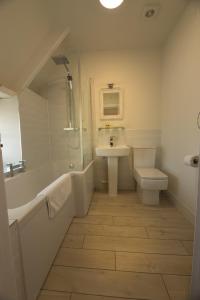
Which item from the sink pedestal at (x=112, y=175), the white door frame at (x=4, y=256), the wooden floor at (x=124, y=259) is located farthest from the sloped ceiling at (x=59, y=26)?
the wooden floor at (x=124, y=259)

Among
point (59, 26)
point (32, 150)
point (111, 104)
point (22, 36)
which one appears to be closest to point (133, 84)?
point (111, 104)

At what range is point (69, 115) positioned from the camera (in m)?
2.67

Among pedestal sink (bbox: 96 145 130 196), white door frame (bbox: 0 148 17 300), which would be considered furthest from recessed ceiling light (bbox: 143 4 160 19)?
white door frame (bbox: 0 148 17 300)

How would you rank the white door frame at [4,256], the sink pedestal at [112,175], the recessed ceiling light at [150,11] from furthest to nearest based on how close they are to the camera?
the sink pedestal at [112,175] → the recessed ceiling light at [150,11] → the white door frame at [4,256]

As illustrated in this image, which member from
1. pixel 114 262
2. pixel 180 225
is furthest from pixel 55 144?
pixel 180 225

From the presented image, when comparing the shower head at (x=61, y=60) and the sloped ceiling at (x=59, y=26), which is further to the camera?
the shower head at (x=61, y=60)

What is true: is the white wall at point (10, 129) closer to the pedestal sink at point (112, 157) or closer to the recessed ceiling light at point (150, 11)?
the pedestal sink at point (112, 157)

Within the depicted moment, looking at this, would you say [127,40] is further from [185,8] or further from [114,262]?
[114,262]

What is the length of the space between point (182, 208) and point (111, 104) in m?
1.99

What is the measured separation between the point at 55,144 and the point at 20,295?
218 cm

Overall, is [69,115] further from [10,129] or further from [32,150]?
[10,129]

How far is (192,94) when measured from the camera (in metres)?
1.76

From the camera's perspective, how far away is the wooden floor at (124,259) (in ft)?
3.42

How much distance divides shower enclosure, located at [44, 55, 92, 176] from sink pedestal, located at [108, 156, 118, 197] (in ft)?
1.25
